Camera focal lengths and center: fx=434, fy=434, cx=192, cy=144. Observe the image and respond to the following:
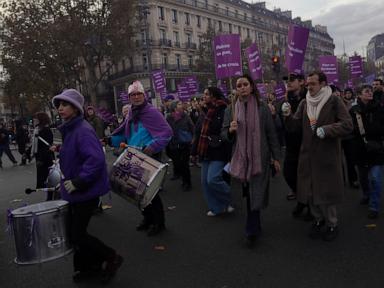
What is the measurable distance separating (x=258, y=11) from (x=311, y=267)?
83.0 m

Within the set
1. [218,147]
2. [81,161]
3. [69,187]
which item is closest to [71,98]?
[81,161]

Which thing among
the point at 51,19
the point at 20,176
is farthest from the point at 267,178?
the point at 51,19

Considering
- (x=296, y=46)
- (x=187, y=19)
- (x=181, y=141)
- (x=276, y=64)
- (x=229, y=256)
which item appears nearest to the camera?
(x=229, y=256)

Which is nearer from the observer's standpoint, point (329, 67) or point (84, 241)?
point (84, 241)

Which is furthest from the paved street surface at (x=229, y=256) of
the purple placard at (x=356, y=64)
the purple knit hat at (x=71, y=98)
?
→ the purple placard at (x=356, y=64)

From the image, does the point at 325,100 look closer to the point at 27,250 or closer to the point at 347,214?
the point at 347,214

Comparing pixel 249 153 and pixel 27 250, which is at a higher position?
pixel 249 153

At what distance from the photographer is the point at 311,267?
4098 millimetres

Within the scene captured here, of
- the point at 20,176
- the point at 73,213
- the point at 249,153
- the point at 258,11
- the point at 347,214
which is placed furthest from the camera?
the point at 258,11

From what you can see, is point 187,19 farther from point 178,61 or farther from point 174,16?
point 178,61

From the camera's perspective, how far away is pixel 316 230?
16.4 feet

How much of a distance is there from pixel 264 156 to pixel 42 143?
4.67 m

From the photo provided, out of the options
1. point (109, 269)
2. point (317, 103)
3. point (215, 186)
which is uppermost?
point (317, 103)

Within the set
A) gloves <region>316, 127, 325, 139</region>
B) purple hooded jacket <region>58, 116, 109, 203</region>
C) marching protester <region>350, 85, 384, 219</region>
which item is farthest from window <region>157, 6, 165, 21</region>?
purple hooded jacket <region>58, 116, 109, 203</region>
